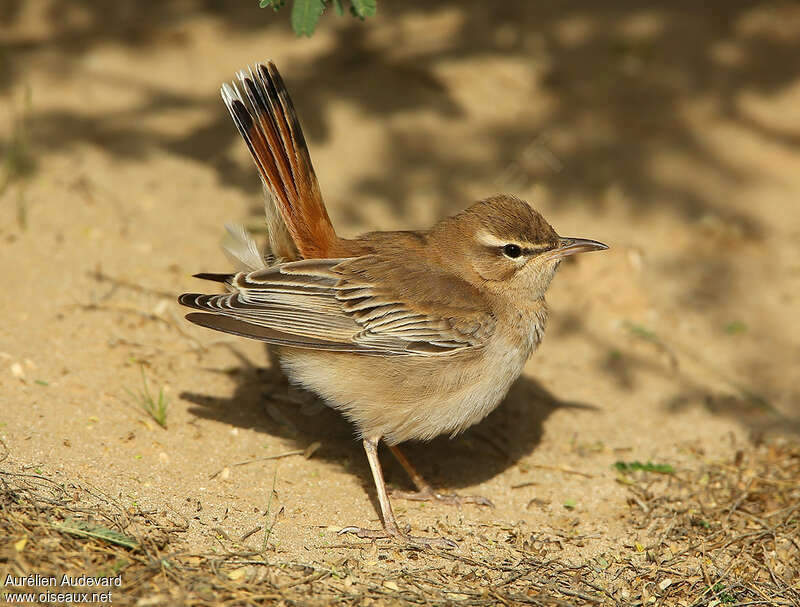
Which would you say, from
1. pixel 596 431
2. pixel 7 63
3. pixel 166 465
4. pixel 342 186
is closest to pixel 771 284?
pixel 596 431

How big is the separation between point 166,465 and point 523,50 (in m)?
6.51

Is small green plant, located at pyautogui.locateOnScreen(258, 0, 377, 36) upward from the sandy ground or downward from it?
upward

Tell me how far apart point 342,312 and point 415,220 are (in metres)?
3.14

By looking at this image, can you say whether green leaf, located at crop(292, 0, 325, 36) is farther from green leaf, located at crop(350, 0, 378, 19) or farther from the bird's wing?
the bird's wing

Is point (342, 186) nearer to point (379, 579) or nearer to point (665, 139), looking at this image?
point (665, 139)

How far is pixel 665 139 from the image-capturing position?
962 centimetres

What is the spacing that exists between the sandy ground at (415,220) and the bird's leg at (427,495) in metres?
0.13

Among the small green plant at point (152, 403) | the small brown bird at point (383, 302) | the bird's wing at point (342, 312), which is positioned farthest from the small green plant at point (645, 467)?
the small green plant at point (152, 403)

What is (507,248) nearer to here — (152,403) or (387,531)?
(387,531)

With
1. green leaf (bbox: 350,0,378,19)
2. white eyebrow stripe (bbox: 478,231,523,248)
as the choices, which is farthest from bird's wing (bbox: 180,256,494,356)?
green leaf (bbox: 350,0,378,19)

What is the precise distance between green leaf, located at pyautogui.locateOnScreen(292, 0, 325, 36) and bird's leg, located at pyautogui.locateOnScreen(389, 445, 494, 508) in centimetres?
289

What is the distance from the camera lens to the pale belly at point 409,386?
18.6 feet

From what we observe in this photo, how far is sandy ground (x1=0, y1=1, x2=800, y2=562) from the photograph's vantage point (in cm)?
607

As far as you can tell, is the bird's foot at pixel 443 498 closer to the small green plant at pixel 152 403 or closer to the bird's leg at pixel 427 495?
the bird's leg at pixel 427 495
